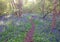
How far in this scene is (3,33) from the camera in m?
7.24

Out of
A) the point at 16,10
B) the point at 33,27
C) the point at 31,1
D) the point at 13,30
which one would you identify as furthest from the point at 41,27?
the point at 31,1

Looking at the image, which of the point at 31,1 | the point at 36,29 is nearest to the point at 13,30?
the point at 36,29

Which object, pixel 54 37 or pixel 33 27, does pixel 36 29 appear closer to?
pixel 33 27

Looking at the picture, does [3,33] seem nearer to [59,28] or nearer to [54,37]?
[54,37]

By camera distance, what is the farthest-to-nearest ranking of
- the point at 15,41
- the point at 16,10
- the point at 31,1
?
the point at 31,1 → the point at 16,10 → the point at 15,41

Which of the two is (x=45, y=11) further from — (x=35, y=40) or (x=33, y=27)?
(x=35, y=40)

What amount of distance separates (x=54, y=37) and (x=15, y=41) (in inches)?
61.9

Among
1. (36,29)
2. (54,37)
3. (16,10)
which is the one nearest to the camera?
(54,37)

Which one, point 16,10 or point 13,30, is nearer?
point 13,30

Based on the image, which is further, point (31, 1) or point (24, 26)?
point (31, 1)

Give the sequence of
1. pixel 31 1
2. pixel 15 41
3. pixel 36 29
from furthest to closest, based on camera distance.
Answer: pixel 31 1
pixel 36 29
pixel 15 41

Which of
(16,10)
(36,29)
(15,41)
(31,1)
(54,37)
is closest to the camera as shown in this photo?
(15,41)

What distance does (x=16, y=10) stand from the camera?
35.6 ft

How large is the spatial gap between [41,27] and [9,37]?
1.94 metres
